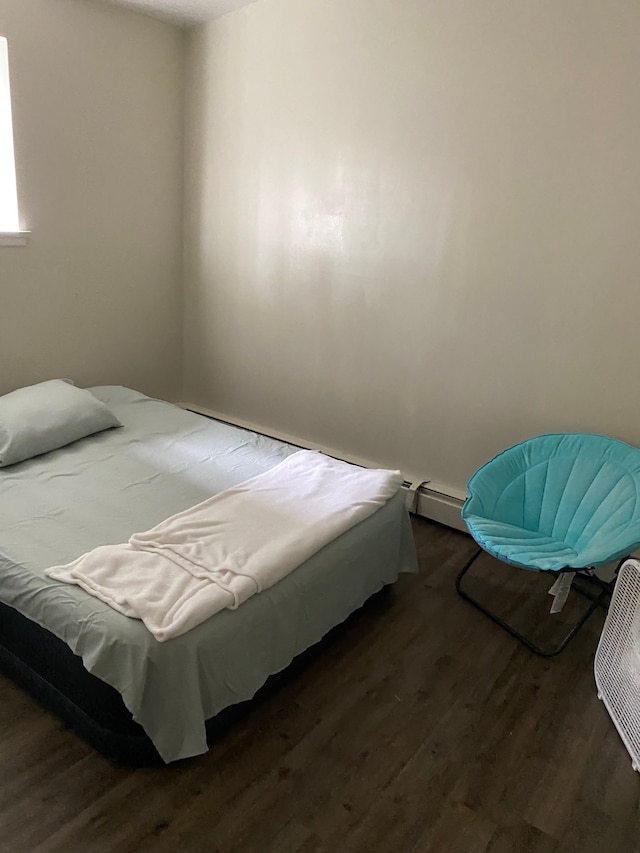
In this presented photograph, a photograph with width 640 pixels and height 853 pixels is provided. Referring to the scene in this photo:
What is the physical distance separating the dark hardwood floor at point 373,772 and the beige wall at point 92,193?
1.97m

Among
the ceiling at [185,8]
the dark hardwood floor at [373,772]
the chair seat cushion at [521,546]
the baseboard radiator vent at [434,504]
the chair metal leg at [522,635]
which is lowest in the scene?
the dark hardwood floor at [373,772]

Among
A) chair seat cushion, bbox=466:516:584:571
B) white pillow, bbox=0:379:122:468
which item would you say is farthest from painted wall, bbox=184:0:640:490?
white pillow, bbox=0:379:122:468

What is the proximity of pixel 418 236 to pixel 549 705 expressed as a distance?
200 centimetres

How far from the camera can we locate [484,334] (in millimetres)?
2801

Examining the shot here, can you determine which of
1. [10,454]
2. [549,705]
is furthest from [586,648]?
[10,454]

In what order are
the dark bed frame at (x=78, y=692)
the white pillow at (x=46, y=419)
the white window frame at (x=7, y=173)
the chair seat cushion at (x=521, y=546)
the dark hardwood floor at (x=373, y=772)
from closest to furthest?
the dark hardwood floor at (x=373, y=772), the dark bed frame at (x=78, y=692), the chair seat cushion at (x=521, y=546), the white pillow at (x=46, y=419), the white window frame at (x=7, y=173)

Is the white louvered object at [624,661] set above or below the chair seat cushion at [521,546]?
below

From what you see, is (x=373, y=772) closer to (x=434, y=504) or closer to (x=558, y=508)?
(x=558, y=508)

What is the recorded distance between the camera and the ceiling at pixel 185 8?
3.15 metres

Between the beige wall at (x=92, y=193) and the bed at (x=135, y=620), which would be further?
the beige wall at (x=92, y=193)

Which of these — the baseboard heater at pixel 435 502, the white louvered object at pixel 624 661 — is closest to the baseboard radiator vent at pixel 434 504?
the baseboard heater at pixel 435 502

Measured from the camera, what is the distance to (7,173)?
10.0 feet

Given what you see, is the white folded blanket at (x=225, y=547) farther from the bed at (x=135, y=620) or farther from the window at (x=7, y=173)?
the window at (x=7, y=173)

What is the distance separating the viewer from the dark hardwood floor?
1553 mm
